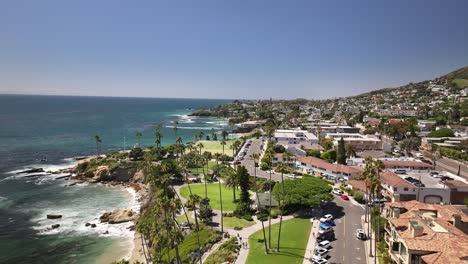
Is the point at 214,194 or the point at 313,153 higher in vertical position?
the point at 313,153

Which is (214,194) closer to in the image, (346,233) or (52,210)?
(346,233)

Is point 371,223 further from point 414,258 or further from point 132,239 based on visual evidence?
point 132,239

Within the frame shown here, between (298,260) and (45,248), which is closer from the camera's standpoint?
(298,260)

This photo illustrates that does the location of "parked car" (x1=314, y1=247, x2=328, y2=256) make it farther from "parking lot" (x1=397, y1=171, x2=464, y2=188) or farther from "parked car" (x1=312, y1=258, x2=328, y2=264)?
"parking lot" (x1=397, y1=171, x2=464, y2=188)

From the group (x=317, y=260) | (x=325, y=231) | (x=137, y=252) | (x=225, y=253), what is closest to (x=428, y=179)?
(x=325, y=231)

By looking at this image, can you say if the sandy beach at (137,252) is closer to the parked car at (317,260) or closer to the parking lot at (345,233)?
the parked car at (317,260)

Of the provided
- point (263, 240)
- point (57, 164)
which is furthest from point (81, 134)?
point (263, 240)
